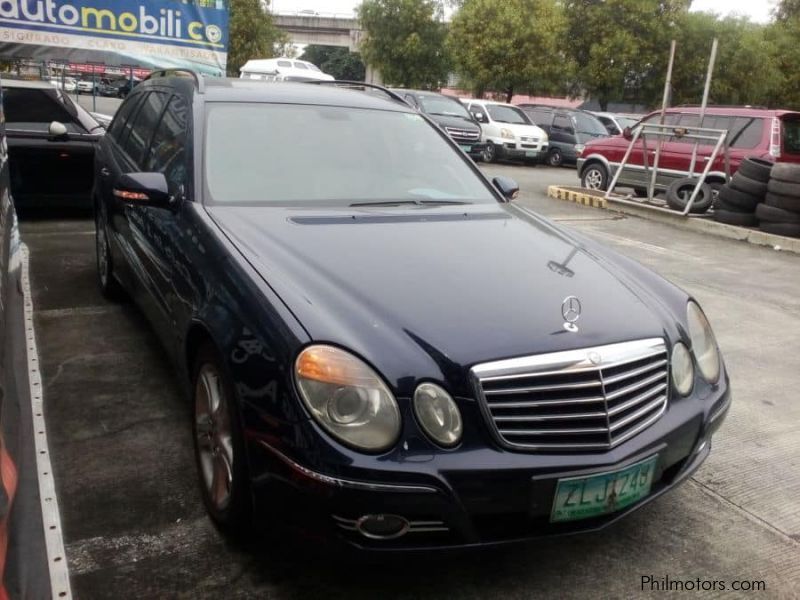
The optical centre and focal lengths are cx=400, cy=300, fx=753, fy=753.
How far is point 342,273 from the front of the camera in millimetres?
2688

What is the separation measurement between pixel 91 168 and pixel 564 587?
6867 millimetres

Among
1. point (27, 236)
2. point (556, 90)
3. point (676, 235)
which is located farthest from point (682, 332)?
point (556, 90)

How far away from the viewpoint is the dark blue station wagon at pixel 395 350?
2.18m

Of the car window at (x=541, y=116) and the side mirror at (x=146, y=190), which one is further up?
the car window at (x=541, y=116)

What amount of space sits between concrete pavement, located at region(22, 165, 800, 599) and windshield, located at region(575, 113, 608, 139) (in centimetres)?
1515

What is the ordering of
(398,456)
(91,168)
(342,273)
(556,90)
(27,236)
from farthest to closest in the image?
(556,90), (91,168), (27,236), (342,273), (398,456)

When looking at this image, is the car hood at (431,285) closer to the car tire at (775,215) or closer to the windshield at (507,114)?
the car tire at (775,215)

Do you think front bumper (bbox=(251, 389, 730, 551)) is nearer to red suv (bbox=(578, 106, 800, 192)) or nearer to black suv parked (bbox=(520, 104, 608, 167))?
red suv (bbox=(578, 106, 800, 192))

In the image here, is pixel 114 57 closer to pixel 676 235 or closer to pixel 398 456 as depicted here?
pixel 676 235

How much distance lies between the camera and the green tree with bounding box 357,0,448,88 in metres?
33.2

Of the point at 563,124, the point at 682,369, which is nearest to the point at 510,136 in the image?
the point at 563,124

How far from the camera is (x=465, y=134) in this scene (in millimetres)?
17219

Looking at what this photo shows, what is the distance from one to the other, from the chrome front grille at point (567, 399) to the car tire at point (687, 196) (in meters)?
9.45

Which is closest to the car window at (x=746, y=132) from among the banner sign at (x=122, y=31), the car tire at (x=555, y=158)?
the banner sign at (x=122, y=31)
